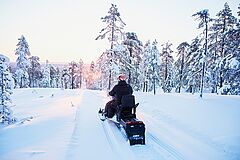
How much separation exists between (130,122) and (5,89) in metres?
7.67

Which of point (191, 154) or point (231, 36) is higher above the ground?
point (231, 36)

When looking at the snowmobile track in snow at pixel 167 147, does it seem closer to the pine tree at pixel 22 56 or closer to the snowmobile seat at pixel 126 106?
the snowmobile seat at pixel 126 106

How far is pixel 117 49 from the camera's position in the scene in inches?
1203

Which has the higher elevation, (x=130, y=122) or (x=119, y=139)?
(x=130, y=122)

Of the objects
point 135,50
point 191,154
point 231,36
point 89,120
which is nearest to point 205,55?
point 231,36

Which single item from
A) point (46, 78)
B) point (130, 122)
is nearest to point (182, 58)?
point (130, 122)

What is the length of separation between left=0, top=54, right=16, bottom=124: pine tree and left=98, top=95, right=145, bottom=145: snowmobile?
496 centimetres

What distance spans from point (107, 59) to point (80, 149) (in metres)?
23.9

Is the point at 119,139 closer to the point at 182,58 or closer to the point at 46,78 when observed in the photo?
the point at 182,58

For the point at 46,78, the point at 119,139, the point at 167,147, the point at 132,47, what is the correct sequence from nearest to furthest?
the point at 167,147 → the point at 119,139 → the point at 132,47 → the point at 46,78

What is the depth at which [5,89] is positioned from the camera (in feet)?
41.7

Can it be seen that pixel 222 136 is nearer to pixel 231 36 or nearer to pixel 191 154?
pixel 191 154

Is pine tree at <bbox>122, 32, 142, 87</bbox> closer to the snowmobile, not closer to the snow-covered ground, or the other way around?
the snow-covered ground

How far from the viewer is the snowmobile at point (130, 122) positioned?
29.1 ft
